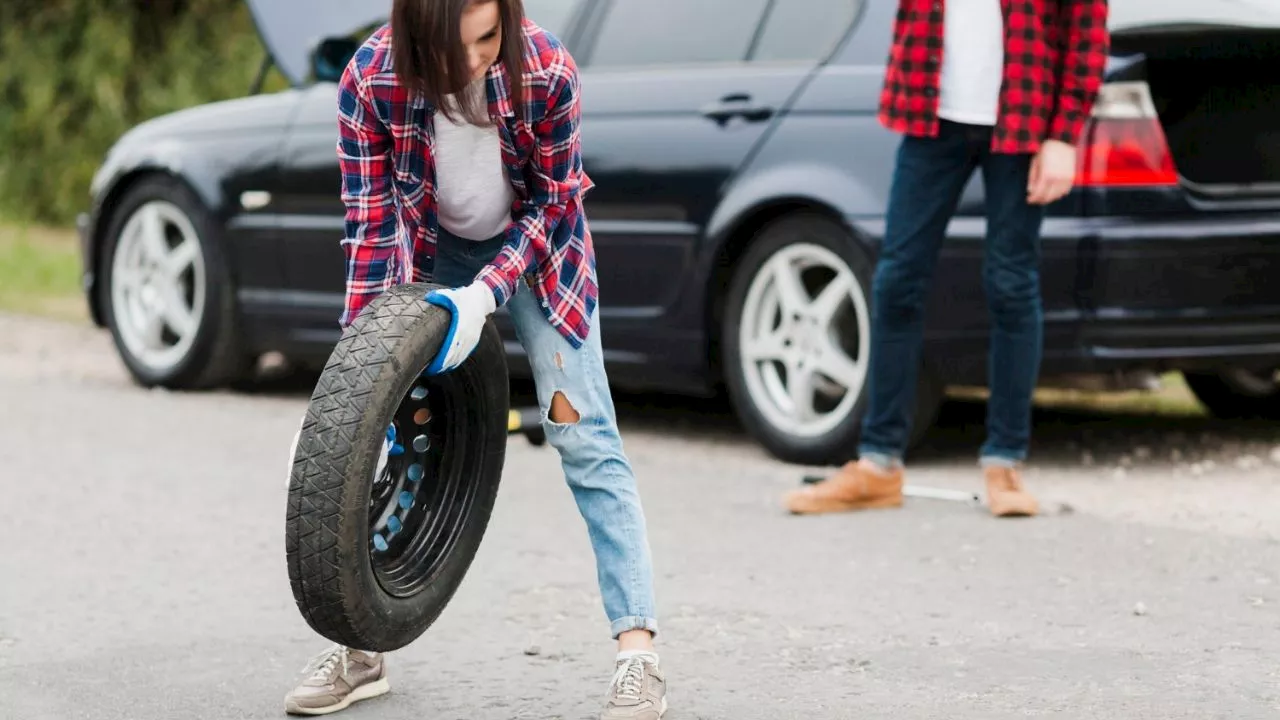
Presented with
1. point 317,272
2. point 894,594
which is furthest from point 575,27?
point 894,594

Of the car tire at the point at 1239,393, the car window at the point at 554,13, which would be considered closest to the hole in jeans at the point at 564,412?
the car window at the point at 554,13

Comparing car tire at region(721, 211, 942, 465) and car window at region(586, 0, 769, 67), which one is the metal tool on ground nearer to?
car tire at region(721, 211, 942, 465)

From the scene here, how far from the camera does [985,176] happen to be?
5.67m

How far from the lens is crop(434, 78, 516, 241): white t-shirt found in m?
3.78

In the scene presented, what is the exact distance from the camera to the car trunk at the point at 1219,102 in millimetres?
5980

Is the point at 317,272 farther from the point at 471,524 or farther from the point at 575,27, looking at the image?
the point at 471,524

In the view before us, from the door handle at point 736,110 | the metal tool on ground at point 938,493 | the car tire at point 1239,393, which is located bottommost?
the car tire at point 1239,393

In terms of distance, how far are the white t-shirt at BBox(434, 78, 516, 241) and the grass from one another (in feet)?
→ 23.2

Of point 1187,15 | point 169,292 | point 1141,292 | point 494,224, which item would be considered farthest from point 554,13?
point 494,224

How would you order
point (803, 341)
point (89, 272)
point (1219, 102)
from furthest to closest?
point (89, 272) → point (803, 341) → point (1219, 102)

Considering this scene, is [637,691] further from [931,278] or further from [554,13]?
[554,13]

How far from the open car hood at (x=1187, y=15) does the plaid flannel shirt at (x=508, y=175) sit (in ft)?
8.43

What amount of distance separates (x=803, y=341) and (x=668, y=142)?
0.78 m

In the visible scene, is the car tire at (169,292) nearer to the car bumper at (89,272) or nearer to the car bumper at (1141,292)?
the car bumper at (89,272)
